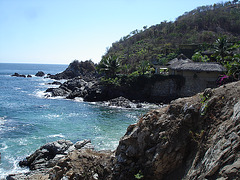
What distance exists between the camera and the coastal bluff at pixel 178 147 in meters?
5.53

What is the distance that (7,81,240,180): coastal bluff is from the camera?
553 cm

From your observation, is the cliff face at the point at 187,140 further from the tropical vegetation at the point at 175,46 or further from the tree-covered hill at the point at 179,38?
the tree-covered hill at the point at 179,38

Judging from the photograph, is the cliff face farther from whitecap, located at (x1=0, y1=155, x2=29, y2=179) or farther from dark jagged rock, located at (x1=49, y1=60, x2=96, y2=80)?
dark jagged rock, located at (x1=49, y1=60, x2=96, y2=80)

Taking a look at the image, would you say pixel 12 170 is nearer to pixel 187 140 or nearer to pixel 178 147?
pixel 178 147

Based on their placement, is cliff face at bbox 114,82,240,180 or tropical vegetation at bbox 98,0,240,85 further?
tropical vegetation at bbox 98,0,240,85

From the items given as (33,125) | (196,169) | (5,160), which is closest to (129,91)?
(33,125)

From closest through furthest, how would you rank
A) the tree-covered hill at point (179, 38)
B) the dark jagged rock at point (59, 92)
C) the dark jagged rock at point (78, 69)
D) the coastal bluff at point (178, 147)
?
the coastal bluff at point (178, 147) → the dark jagged rock at point (59, 92) → the tree-covered hill at point (179, 38) → the dark jagged rock at point (78, 69)

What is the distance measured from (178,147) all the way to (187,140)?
41 cm

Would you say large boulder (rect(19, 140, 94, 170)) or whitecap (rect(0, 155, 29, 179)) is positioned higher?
large boulder (rect(19, 140, 94, 170))

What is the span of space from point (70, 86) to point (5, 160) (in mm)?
A: 35157

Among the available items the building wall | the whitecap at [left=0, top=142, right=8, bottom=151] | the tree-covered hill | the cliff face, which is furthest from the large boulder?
the tree-covered hill

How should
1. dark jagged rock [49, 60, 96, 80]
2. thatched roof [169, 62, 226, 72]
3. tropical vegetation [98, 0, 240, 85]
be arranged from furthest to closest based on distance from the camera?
dark jagged rock [49, 60, 96, 80], tropical vegetation [98, 0, 240, 85], thatched roof [169, 62, 226, 72]

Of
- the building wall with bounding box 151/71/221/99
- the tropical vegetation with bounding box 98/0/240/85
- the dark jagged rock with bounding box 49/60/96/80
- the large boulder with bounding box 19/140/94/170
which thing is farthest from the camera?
the dark jagged rock with bounding box 49/60/96/80

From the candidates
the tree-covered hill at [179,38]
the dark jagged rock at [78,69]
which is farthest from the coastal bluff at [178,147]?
the dark jagged rock at [78,69]
